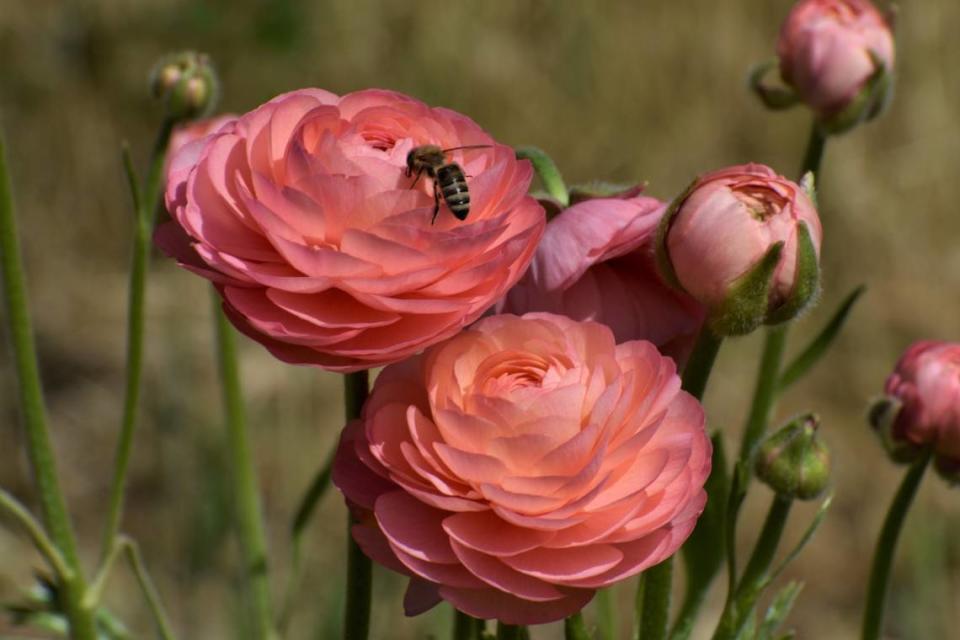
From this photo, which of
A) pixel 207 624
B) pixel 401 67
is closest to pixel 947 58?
pixel 401 67

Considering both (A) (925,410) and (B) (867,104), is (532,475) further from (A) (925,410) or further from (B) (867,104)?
(B) (867,104)

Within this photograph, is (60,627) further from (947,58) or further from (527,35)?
Answer: (947,58)

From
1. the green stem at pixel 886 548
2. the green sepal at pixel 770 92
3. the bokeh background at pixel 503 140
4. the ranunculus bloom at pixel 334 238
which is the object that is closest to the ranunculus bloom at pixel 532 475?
the ranunculus bloom at pixel 334 238

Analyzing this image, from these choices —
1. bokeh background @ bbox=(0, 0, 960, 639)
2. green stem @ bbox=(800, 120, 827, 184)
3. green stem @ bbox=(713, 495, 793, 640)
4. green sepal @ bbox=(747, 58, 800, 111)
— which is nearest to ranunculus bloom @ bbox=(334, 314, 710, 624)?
green stem @ bbox=(713, 495, 793, 640)

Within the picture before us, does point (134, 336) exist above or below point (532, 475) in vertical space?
below

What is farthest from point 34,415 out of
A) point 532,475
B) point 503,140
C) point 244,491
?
point 503,140

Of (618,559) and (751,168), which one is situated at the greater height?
(751,168)
